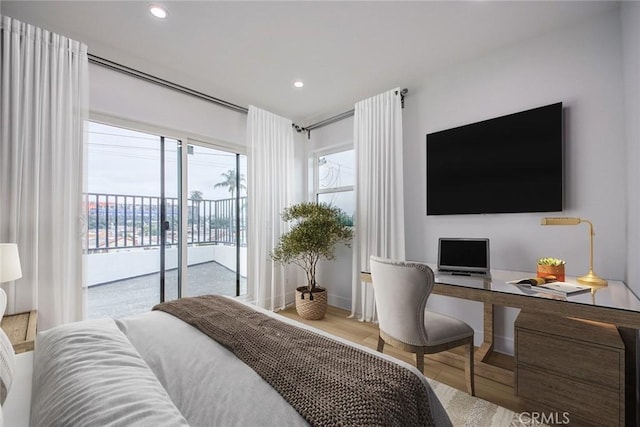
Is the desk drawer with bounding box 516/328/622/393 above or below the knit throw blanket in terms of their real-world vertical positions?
below

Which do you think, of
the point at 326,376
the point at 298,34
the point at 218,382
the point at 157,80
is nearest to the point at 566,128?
the point at 298,34

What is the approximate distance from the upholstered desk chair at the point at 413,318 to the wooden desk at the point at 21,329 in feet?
6.40

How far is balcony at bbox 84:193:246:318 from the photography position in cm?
261

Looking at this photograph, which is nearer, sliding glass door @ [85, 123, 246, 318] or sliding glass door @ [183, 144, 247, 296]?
sliding glass door @ [85, 123, 246, 318]

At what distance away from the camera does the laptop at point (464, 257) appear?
2135 mm

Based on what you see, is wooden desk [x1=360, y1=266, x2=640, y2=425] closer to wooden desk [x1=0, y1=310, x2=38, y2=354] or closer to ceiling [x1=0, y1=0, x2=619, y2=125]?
ceiling [x1=0, y1=0, x2=619, y2=125]

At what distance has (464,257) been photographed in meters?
2.23

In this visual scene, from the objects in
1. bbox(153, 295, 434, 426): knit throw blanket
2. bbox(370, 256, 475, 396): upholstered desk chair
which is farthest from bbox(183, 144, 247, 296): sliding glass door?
bbox(370, 256, 475, 396): upholstered desk chair

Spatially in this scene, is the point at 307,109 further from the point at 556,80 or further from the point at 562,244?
the point at 562,244

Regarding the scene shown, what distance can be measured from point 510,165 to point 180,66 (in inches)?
120

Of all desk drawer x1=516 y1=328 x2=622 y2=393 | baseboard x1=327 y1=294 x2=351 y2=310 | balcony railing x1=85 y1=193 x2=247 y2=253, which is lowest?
baseboard x1=327 y1=294 x2=351 y2=310

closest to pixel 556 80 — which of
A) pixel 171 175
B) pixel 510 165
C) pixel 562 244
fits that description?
pixel 510 165

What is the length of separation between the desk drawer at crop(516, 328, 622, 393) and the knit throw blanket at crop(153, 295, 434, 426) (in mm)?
1061

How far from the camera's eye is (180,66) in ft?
8.79
